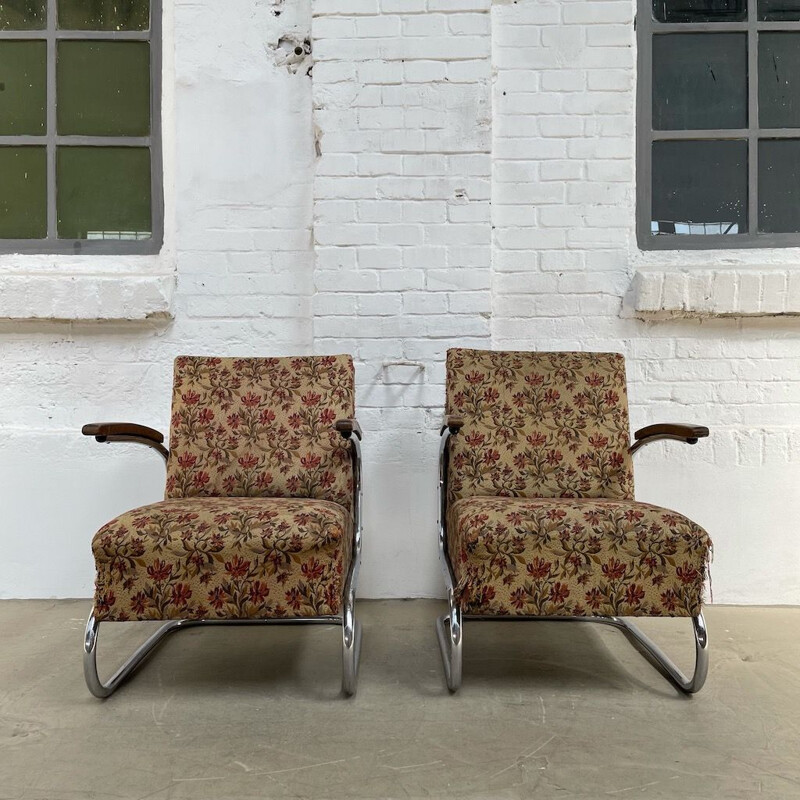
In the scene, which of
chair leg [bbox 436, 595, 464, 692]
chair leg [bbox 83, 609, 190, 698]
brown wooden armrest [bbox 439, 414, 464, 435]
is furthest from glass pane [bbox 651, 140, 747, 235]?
chair leg [bbox 83, 609, 190, 698]

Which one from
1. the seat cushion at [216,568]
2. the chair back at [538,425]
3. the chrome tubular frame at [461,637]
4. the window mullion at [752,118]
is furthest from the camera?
the window mullion at [752,118]

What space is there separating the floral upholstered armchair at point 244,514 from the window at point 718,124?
4.90 ft

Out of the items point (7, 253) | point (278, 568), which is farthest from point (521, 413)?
point (7, 253)

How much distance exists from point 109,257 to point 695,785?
8.33ft

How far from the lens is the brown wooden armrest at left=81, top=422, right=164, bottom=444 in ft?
6.13

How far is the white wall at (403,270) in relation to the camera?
248 cm

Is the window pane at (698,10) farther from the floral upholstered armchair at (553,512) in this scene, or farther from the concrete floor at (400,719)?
the concrete floor at (400,719)

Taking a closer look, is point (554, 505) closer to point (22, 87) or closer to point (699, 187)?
point (699, 187)

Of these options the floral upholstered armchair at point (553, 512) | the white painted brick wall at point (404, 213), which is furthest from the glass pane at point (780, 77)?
the floral upholstered armchair at point (553, 512)

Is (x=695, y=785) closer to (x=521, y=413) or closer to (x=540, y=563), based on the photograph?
(x=540, y=563)

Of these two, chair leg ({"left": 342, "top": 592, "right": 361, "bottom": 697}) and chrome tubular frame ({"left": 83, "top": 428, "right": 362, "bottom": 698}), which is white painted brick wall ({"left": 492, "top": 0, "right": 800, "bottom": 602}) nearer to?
chrome tubular frame ({"left": 83, "top": 428, "right": 362, "bottom": 698})

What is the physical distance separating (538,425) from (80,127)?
6.97 ft

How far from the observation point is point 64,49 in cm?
269

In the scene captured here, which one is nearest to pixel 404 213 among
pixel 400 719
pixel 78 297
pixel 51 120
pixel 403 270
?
pixel 403 270
